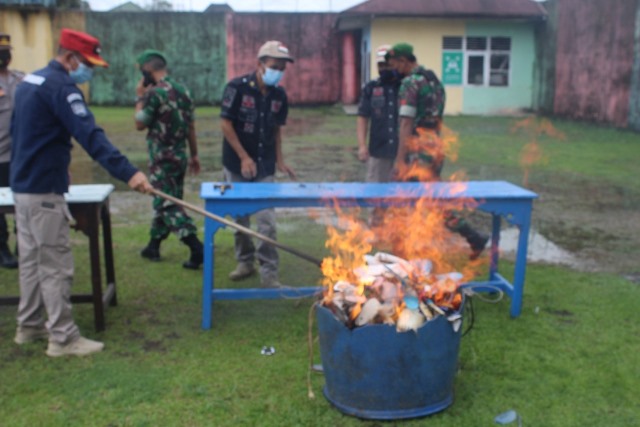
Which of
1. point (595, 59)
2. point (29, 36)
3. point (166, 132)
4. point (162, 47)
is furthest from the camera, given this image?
point (162, 47)

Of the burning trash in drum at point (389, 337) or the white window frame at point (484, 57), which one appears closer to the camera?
the burning trash in drum at point (389, 337)

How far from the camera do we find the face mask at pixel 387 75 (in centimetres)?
703

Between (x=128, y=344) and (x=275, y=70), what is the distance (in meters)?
2.53

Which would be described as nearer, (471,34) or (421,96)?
(421,96)

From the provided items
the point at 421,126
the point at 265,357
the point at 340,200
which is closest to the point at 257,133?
the point at 340,200

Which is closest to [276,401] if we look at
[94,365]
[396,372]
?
[396,372]

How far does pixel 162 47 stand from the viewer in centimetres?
2817

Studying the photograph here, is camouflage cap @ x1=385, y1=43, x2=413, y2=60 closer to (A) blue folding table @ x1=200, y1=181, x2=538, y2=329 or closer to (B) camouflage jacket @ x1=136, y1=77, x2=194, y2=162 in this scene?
(A) blue folding table @ x1=200, y1=181, x2=538, y2=329

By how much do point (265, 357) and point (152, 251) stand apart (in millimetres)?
2600

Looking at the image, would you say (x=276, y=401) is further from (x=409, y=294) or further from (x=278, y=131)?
(x=278, y=131)

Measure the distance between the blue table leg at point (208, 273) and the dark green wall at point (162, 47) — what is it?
24.2m

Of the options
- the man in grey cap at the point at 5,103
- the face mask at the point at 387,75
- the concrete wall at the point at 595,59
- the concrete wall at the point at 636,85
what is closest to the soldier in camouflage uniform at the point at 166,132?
the man in grey cap at the point at 5,103

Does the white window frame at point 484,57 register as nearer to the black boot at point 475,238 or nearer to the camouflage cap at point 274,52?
the black boot at point 475,238

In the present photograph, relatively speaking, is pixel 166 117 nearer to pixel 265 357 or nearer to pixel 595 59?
pixel 265 357
